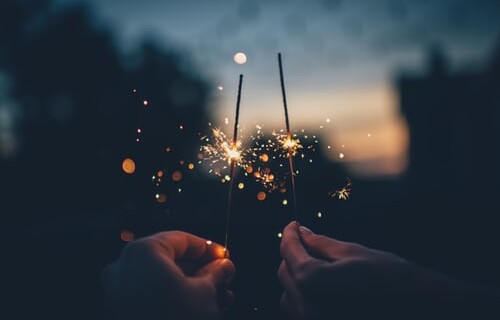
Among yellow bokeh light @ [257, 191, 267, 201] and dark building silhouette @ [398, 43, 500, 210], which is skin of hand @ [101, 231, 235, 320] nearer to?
yellow bokeh light @ [257, 191, 267, 201]

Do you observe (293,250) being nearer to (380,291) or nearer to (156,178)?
(380,291)

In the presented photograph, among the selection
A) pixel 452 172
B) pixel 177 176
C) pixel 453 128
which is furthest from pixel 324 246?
pixel 453 128

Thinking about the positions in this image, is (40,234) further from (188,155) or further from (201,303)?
(201,303)

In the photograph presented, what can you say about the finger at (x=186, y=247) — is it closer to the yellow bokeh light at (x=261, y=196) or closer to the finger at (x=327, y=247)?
the finger at (x=327, y=247)

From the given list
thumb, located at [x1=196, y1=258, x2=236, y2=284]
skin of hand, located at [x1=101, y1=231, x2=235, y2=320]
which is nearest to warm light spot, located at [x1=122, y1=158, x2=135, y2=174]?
thumb, located at [x1=196, y1=258, x2=236, y2=284]

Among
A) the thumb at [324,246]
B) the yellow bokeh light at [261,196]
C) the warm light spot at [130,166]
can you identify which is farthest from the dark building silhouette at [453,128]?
the thumb at [324,246]

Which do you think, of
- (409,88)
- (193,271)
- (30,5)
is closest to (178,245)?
(193,271)

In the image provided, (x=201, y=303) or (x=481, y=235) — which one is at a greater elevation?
(x=201, y=303)
